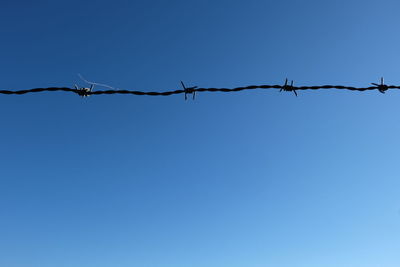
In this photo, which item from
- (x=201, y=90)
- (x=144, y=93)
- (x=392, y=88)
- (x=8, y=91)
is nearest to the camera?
(x=8, y=91)

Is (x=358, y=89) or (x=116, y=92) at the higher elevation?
(x=358, y=89)

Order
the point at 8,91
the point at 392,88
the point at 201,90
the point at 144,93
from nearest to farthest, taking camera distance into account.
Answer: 1. the point at 8,91
2. the point at 144,93
3. the point at 201,90
4. the point at 392,88

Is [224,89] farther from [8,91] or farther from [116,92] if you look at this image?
[8,91]

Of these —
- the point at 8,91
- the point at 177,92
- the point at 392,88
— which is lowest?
the point at 8,91

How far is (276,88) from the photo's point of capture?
17.5ft

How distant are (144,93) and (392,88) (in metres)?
3.34

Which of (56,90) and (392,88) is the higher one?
(392,88)

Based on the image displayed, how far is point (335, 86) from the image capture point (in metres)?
5.23

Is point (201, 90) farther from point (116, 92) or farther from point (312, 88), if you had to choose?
point (312, 88)

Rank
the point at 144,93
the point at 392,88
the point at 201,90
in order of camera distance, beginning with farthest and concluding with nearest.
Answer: the point at 392,88 → the point at 201,90 → the point at 144,93

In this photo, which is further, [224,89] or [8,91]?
[224,89]

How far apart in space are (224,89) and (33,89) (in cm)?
227

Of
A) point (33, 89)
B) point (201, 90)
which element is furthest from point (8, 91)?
point (201, 90)

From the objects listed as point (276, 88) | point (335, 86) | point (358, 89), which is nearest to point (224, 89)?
point (276, 88)
